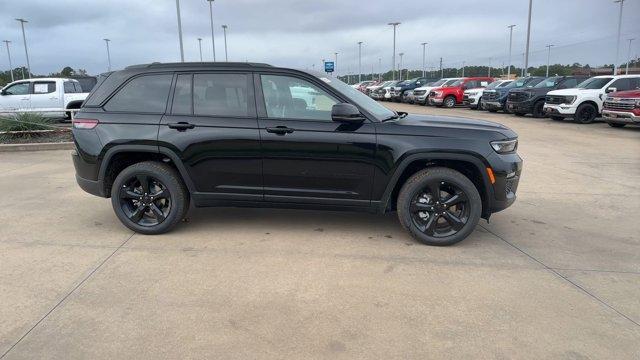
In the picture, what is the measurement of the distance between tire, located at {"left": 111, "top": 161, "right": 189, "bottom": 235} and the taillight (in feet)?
1.83

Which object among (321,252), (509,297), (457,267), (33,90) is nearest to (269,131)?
(321,252)

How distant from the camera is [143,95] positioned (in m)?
4.88

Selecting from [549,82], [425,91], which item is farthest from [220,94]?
[425,91]

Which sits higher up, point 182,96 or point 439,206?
point 182,96

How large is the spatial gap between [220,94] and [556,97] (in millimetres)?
15967

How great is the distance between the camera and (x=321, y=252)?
14.6 feet

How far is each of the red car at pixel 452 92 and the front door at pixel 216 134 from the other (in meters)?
23.7

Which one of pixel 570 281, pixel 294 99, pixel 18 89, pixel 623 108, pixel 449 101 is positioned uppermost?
pixel 18 89

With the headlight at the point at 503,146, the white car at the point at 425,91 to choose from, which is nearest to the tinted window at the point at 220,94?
the headlight at the point at 503,146

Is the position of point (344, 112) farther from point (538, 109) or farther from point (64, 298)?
point (538, 109)

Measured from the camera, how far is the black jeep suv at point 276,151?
449 centimetres

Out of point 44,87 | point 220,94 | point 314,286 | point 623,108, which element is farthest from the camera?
point 44,87

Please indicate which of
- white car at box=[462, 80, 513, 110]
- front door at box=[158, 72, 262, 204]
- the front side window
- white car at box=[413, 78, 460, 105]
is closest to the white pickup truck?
front door at box=[158, 72, 262, 204]

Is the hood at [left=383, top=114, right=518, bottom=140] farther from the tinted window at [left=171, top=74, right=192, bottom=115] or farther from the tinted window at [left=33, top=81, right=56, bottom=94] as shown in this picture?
the tinted window at [left=33, top=81, right=56, bottom=94]
